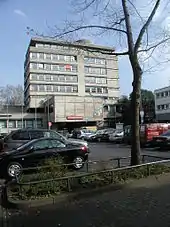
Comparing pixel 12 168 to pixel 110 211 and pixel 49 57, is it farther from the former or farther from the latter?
pixel 49 57

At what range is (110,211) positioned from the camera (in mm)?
7805

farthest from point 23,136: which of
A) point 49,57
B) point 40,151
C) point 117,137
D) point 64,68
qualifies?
point 64,68

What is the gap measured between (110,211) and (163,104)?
264ft

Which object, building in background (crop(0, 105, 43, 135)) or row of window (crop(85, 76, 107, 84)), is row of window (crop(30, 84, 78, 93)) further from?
building in background (crop(0, 105, 43, 135))

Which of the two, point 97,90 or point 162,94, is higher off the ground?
point 97,90

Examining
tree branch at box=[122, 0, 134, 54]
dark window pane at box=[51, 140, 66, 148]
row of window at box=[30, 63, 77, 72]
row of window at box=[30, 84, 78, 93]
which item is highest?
row of window at box=[30, 63, 77, 72]

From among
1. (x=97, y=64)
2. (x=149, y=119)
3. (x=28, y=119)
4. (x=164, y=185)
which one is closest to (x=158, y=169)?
(x=164, y=185)

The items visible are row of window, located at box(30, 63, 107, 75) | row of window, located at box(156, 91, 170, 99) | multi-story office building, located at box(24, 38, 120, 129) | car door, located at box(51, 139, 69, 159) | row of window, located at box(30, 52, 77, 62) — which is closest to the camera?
car door, located at box(51, 139, 69, 159)

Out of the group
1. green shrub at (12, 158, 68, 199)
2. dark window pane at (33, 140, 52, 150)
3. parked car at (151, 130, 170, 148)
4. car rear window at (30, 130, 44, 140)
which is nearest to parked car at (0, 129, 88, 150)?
car rear window at (30, 130, 44, 140)

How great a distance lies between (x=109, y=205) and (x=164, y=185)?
280 cm

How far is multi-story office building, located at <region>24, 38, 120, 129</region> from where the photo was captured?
98062 millimetres

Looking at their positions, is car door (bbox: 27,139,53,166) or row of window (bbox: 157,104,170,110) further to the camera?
row of window (bbox: 157,104,170,110)

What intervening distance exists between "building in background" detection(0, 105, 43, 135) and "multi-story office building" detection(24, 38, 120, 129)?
3.10m

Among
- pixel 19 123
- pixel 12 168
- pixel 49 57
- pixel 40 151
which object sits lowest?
pixel 12 168
